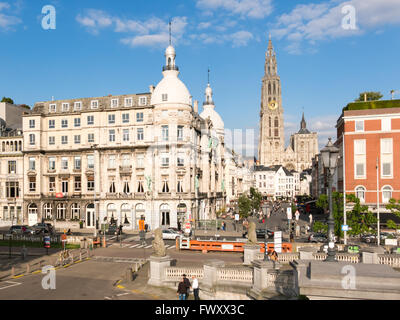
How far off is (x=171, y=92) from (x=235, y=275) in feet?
133

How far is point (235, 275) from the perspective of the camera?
21.0 m

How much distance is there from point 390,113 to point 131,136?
36.9m

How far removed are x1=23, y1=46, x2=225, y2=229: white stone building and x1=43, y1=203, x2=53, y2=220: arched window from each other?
16cm

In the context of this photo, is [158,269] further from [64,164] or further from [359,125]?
[64,164]

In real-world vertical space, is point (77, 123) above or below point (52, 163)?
above

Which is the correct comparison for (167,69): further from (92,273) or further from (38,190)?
(92,273)

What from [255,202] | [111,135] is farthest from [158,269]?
[255,202]

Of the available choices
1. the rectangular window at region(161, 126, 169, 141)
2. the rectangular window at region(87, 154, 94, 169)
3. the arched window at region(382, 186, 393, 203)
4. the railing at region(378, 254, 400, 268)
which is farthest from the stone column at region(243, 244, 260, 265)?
the rectangular window at region(87, 154, 94, 169)

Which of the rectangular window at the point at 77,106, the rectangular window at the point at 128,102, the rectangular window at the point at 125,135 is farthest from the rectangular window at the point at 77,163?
the rectangular window at the point at 128,102

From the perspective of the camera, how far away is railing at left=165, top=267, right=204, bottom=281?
2253 centimetres

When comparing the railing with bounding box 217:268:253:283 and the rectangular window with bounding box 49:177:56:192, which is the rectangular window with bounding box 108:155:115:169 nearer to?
the rectangular window with bounding box 49:177:56:192

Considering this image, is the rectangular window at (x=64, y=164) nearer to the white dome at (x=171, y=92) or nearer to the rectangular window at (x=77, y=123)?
the rectangular window at (x=77, y=123)
